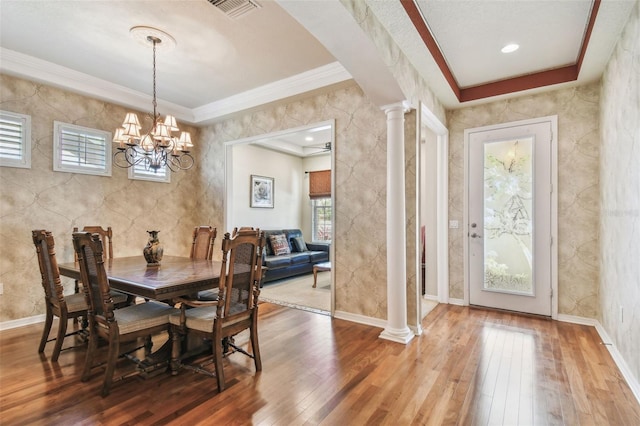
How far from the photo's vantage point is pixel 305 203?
794 cm

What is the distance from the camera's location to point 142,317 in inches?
90.4

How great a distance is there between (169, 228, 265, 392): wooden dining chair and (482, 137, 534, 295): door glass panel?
122 inches

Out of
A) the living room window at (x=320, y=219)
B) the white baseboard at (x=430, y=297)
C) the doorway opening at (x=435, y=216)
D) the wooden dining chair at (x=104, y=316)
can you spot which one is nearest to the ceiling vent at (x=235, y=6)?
the wooden dining chair at (x=104, y=316)

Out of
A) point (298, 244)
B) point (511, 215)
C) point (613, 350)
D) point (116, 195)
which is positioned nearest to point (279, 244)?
point (298, 244)

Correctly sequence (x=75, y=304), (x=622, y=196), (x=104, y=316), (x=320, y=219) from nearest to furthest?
(x=104, y=316)
(x=622, y=196)
(x=75, y=304)
(x=320, y=219)

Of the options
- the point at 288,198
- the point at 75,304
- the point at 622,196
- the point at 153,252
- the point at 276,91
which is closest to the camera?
the point at 622,196

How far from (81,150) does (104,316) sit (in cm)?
278

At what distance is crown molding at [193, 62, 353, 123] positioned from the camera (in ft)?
11.7

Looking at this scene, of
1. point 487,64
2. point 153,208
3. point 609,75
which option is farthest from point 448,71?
point 153,208

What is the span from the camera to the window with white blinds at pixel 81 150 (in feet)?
12.5

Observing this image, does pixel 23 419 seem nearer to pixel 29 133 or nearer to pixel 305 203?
pixel 29 133

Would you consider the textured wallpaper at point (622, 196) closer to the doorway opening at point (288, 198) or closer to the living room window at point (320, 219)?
the doorway opening at point (288, 198)

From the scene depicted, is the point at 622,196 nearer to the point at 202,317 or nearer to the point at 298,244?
the point at 202,317

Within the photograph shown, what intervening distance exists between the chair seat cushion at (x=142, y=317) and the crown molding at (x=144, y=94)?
2.81 m
